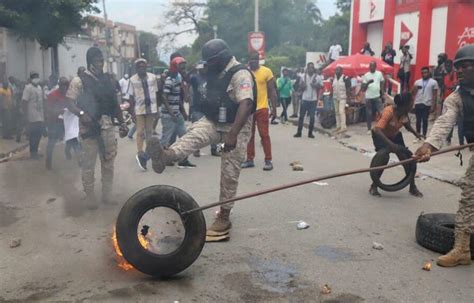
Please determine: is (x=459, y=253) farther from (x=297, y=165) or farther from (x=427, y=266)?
(x=297, y=165)

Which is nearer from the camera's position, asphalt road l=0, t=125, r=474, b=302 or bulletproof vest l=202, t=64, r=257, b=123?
asphalt road l=0, t=125, r=474, b=302

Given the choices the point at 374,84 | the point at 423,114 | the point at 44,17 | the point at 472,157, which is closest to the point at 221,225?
the point at 472,157

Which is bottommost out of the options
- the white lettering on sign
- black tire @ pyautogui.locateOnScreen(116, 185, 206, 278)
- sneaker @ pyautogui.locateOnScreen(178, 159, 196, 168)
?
sneaker @ pyautogui.locateOnScreen(178, 159, 196, 168)

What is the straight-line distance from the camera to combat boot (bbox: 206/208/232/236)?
5129 mm

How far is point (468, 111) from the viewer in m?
4.55

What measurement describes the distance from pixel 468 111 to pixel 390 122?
2126mm

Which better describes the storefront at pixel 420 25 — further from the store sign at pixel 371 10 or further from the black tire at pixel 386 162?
the black tire at pixel 386 162

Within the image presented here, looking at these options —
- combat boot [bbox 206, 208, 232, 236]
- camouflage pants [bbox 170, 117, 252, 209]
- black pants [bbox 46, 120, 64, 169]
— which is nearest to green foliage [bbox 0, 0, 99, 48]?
black pants [bbox 46, 120, 64, 169]

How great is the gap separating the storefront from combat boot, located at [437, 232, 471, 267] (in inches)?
468

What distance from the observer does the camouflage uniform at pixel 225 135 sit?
5055 mm

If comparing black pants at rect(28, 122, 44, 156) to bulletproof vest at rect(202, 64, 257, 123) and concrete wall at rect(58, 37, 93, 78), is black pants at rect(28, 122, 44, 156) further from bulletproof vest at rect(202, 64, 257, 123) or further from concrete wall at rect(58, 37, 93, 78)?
concrete wall at rect(58, 37, 93, 78)

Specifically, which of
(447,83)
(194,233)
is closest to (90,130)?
(194,233)

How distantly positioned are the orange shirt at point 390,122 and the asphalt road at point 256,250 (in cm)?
81

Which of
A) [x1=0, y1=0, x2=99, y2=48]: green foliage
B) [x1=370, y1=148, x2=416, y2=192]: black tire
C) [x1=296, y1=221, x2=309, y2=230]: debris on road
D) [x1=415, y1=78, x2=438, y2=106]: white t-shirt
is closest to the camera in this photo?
[x1=296, y1=221, x2=309, y2=230]: debris on road
